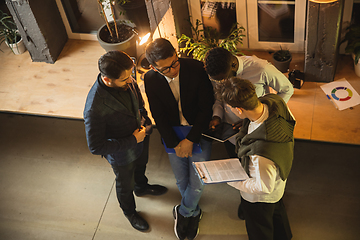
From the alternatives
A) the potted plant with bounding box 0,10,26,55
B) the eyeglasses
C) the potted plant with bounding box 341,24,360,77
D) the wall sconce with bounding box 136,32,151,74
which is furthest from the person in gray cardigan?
the potted plant with bounding box 0,10,26,55

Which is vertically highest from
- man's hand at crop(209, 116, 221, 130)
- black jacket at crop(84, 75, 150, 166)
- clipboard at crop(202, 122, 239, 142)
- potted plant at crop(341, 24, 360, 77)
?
black jacket at crop(84, 75, 150, 166)

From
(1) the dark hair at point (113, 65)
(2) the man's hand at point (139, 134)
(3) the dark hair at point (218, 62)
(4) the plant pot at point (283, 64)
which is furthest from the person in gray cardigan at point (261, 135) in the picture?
(4) the plant pot at point (283, 64)

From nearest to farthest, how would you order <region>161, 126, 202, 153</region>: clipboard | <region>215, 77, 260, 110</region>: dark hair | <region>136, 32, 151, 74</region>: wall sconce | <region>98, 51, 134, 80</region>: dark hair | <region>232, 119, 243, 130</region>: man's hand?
<region>215, 77, 260, 110</region>: dark hair < <region>98, 51, 134, 80</region>: dark hair < <region>232, 119, 243, 130</region>: man's hand < <region>161, 126, 202, 153</region>: clipboard < <region>136, 32, 151, 74</region>: wall sconce

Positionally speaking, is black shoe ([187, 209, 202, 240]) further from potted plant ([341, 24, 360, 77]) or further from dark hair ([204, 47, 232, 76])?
potted plant ([341, 24, 360, 77])

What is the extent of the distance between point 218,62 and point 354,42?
6.90 feet

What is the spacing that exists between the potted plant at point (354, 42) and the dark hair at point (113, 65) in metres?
2.51

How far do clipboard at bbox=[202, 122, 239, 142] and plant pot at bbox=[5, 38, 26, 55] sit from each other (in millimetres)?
3372

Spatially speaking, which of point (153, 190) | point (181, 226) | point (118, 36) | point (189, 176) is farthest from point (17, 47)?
point (181, 226)

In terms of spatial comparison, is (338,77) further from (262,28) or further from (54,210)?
(54,210)

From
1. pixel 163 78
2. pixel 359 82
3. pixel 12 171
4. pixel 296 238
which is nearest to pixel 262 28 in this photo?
pixel 359 82

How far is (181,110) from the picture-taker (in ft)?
8.26

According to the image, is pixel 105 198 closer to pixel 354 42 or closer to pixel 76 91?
pixel 76 91

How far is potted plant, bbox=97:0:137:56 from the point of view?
388 centimetres

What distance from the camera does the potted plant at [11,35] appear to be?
444cm
